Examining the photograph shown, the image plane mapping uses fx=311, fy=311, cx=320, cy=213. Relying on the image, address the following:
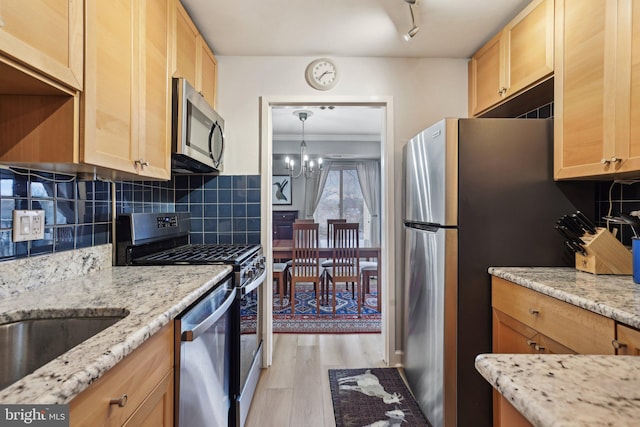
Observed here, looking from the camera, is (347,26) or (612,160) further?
(347,26)

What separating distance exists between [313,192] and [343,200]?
637mm

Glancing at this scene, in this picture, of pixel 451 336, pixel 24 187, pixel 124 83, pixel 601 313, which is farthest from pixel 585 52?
pixel 24 187

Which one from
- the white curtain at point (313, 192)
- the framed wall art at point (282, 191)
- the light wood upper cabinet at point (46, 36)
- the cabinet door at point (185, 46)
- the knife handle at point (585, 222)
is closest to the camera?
the light wood upper cabinet at point (46, 36)

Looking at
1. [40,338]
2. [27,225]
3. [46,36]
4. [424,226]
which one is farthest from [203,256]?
[424,226]

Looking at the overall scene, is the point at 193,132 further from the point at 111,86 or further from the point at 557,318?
the point at 557,318

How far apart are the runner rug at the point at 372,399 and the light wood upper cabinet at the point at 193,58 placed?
2162 millimetres

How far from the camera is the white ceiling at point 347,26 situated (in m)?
1.82

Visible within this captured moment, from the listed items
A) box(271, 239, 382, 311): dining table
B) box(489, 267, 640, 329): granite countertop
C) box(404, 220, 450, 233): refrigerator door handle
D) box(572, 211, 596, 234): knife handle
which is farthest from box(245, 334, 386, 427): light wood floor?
box(572, 211, 596, 234): knife handle

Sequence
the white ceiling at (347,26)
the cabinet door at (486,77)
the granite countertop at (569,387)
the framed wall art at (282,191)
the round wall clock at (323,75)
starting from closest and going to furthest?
the granite countertop at (569,387) < the white ceiling at (347,26) < the cabinet door at (486,77) < the round wall clock at (323,75) < the framed wall art at (282,191)

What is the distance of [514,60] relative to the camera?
1.89 metres

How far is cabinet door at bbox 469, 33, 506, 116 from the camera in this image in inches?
81.0

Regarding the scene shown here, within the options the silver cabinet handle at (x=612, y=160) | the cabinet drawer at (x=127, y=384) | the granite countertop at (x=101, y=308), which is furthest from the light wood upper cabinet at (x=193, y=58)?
the silver cabinet handle at (x=612, y=160)

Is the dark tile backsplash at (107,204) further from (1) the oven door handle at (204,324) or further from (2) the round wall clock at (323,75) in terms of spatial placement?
(2) the round wall clock at (323,75)

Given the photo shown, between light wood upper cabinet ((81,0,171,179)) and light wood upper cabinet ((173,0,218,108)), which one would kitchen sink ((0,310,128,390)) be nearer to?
light wood upper cabinet ((81,0,171,179))
